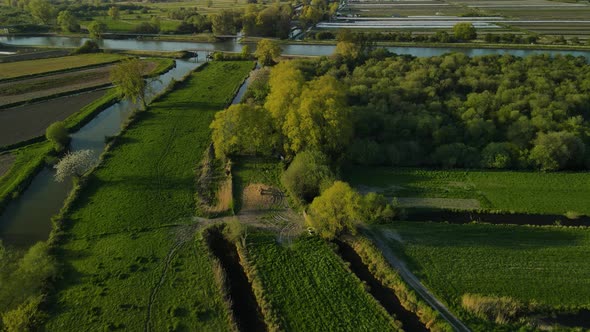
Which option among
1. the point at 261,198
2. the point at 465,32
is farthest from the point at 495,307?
the point at 465,32

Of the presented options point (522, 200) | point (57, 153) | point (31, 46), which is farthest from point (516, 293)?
point (31, 46)

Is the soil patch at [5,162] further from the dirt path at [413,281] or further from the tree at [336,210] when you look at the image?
the dirt path at [413,281]

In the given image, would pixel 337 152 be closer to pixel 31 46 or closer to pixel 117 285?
pixel 117 285

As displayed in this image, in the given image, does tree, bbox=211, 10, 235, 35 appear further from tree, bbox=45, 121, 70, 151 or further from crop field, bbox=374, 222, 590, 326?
crop field, bbox=374, 222, 590, 326

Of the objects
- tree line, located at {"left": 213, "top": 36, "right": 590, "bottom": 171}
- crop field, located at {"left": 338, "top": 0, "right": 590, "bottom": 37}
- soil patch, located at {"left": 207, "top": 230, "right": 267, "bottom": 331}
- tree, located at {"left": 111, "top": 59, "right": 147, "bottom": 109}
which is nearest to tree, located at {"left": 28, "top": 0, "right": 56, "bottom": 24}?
crop field, located at {"left": 338, "top": 0, "right": 590, "bottom": 37}

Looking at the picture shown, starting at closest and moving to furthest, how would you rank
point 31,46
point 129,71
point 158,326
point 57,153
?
point 158,326, point 57,153, point 129,71, point 31,46

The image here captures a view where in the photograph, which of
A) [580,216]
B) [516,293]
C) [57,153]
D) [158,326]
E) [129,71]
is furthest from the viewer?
[129,71]
